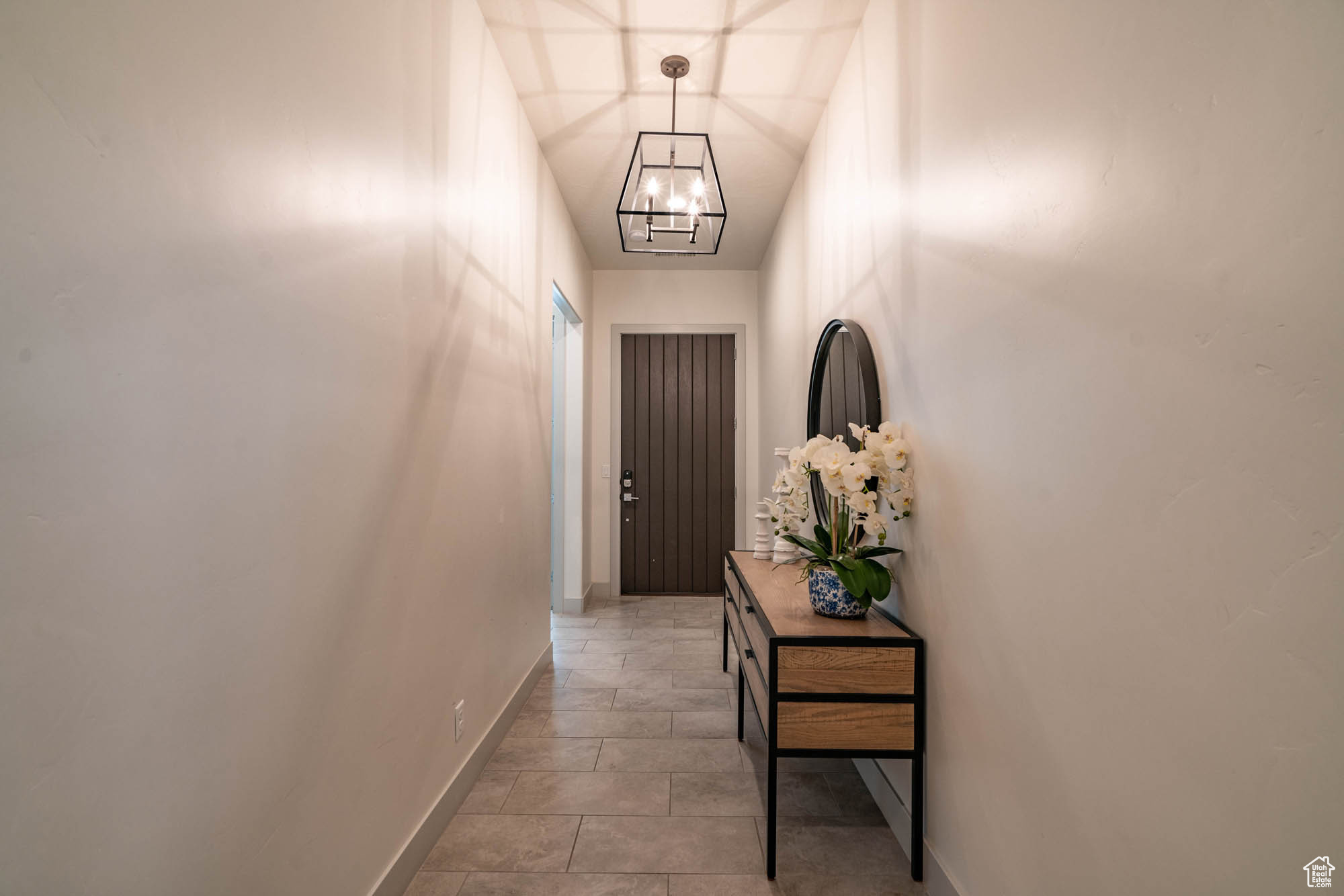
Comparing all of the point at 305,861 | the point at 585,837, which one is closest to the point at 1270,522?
the point at 305,861

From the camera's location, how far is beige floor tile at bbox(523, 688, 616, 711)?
10.2 ft

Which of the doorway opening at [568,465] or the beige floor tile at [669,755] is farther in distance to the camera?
the doorway opening at [568,465]

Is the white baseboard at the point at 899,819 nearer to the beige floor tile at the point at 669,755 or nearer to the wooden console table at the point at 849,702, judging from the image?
the wooden console table at the point at 849,702

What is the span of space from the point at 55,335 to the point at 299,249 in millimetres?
539

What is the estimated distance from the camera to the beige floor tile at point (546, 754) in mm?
2506

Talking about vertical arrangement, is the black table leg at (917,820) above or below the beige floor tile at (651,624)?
above

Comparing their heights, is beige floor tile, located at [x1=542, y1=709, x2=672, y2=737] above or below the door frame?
below

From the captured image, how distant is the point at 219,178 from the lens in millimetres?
1046

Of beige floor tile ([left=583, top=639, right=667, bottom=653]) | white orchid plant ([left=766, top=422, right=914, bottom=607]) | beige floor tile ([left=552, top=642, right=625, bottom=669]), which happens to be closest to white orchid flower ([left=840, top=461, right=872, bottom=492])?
white orchid plant ([left=766, top=422, right=914, bottom=607])

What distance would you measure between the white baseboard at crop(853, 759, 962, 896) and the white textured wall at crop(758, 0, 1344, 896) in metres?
0.07

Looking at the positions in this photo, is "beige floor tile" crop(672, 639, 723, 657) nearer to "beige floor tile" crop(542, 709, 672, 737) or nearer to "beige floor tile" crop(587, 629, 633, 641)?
"beige floor tile" crop(587, 629, 633, 641)

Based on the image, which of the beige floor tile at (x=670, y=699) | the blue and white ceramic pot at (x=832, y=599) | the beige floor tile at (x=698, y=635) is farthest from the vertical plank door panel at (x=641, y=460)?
the blue and white ceramic pot at (x=832, y=599)

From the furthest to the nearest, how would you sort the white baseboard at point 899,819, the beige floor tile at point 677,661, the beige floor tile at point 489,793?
the beige floor tile at point 677,661
the beige floor tile at point 489,793
the white baseboard at point 899,819

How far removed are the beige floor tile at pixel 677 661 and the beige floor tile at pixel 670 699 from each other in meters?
0.35
